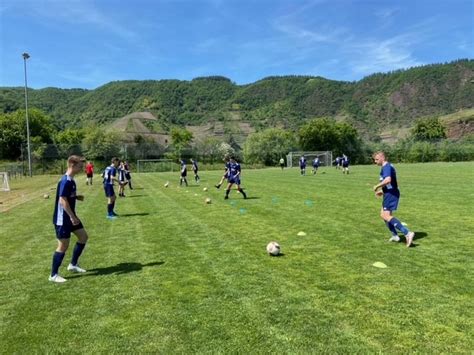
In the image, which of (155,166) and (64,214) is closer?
(64,214)

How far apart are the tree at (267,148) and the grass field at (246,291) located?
75645 mm

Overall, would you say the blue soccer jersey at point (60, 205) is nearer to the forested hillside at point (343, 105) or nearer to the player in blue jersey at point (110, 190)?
the player in blue jersey at point (110, 190)

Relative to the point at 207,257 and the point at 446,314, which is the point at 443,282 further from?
the point at 207,257

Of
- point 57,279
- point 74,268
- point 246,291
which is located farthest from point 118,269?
point 246,291

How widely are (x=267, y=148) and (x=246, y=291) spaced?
3255 inches

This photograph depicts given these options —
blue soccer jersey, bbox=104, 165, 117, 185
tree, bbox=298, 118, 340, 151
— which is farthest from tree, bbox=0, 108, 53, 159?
blue soccer jersey, bbox=104, 165, 117, 185

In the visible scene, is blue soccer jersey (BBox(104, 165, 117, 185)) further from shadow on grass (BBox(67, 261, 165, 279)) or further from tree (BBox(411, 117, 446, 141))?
tree (BBox(411, 117, 446, 141))

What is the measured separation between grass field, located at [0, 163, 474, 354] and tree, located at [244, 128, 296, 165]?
2978 inches

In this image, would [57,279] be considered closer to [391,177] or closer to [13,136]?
[391,177]

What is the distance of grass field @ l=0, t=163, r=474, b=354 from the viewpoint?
4719 millimetres

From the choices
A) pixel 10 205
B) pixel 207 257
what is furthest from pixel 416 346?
pixel 10 205

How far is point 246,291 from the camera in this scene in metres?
6.31

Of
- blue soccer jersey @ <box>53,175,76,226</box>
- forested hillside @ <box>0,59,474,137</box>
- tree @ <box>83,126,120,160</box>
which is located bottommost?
blue soccer jersey @ <box>53,175,76,226</box>

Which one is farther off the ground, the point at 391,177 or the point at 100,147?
the point at 100,147
